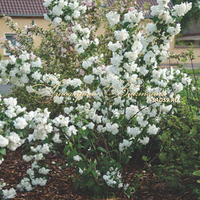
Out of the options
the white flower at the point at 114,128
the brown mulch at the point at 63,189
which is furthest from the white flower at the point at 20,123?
the brown mulch at the point at 63,189

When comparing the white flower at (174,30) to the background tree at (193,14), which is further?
the background tree at (193,14)

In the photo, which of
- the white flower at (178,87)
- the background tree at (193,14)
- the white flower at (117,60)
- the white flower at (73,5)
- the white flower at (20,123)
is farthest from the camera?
the background tree at (193,14)

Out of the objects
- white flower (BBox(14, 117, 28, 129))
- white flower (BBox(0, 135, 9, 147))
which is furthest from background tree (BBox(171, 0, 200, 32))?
white flower (BBox(0, 135, 9, 147))

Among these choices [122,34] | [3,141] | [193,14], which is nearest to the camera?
[3,141]

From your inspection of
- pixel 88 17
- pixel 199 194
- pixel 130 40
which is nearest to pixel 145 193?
pixel 199 194

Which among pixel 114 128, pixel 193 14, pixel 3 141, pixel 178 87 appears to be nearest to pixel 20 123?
pixel 3 141

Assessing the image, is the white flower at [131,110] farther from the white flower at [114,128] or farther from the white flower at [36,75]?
the white flower at [36,75]

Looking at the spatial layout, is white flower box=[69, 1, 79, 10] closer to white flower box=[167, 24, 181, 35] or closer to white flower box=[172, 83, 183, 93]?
white flower box=[167, 24, 181, 35]

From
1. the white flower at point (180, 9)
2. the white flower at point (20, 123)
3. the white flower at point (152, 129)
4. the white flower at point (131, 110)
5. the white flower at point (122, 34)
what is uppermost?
the white flower at point (180, 9)

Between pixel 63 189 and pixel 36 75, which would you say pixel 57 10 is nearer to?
pixel 36 75

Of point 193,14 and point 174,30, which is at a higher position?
point 193,14

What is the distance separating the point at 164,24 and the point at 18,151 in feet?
8.81

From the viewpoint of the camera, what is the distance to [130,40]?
256 centimetres

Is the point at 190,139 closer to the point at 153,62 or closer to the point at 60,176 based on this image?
the point at 153,62
